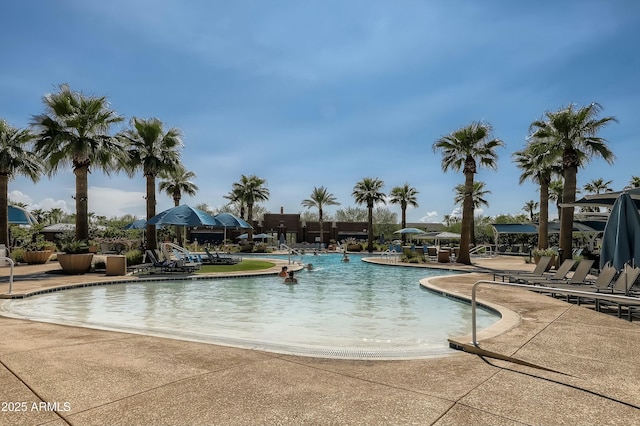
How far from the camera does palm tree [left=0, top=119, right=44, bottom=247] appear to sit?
67.4ft

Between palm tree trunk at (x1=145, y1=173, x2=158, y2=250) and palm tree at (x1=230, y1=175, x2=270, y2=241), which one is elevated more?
palm tree at (x1=230, y1=175, x2=270, y2=241)

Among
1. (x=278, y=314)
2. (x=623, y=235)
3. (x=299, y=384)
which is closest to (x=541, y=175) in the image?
(x=623, y=235)

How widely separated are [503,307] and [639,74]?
11924 millimetres

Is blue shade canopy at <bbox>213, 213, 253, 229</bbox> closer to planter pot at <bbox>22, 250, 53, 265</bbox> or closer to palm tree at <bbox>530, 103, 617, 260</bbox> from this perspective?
planter pot at <bbox>22, 250, 53, 265</bbox>

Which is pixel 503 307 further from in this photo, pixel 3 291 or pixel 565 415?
pixel 3 291

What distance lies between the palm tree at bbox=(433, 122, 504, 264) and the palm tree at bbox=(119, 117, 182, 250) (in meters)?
16.3

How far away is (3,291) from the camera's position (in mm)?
Result: 10391

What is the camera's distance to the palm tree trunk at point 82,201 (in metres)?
17.2

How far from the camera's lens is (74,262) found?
50.0 ft

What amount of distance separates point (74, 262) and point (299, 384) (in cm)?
1474

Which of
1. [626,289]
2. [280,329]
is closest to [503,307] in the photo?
[626,289]

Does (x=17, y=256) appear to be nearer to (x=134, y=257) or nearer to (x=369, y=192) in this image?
(x=134, y=257)

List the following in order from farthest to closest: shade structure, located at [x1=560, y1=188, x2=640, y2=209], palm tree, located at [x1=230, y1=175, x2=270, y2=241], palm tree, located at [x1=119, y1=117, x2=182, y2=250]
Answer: palm tree, located at [x1=230, y1=175, x2=270, y2=241] < palm tree, located at [x1=119, y1=117, x2=182, y2=250] < shade structure, located at [x1=560, y1=188, x2=640, y2=209]

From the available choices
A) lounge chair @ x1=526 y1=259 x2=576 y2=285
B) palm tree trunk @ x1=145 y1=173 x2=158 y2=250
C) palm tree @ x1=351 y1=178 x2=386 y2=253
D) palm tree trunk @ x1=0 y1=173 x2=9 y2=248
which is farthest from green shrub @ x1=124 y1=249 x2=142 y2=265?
palm tree @ x1=351 y1=178 x2=386 y2=253
